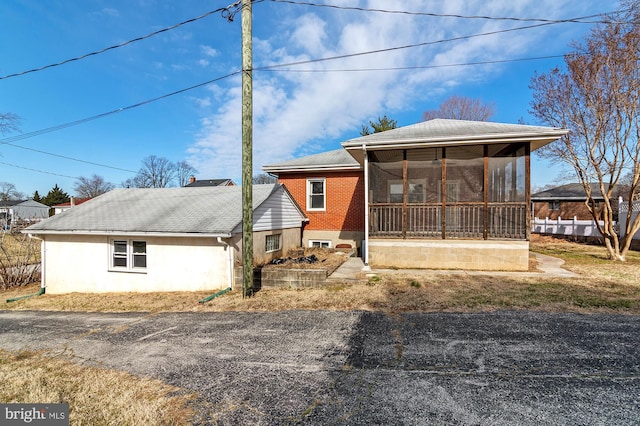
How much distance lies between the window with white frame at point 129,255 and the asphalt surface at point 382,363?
3641 millimetres

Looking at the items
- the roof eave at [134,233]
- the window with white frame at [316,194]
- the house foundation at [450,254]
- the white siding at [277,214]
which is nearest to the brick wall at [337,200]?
the window with white frame at [316,194]

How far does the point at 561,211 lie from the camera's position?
90.7 feet

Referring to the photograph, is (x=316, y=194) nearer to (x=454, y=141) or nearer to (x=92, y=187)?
(x=454, y=141)

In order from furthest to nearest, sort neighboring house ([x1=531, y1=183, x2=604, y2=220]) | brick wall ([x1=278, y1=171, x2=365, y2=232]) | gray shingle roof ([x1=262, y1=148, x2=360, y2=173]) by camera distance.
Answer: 1. neighboring house ([x1=531, y1=183, x2=604, y2=220])
2. brick wall ([x1=278, y1=171, x2=365, y2=232])
3. gray shingle roof ([x1=262, y1=148, x2=360, y2=173])

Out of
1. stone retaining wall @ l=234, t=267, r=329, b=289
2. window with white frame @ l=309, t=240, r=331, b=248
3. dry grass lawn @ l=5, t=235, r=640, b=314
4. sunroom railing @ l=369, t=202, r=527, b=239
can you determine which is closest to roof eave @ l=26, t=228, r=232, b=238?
stone retaining wall @ l=234, t=267, r=329, b=289

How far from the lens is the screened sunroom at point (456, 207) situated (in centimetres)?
845

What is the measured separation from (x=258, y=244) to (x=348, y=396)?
7.43 meters

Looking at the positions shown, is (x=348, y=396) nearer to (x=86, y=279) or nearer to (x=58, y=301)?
(x=58, y=301)

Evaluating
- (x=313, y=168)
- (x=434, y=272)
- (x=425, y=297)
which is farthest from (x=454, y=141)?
(x=313, y=168)

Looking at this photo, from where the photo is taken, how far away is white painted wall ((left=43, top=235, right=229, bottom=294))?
866 cm

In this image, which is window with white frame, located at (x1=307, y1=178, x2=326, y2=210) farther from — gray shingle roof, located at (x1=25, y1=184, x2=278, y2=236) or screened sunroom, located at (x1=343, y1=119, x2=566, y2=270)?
screened sunroom, located at (x1=343, y1=119, x2=566, y2=270)

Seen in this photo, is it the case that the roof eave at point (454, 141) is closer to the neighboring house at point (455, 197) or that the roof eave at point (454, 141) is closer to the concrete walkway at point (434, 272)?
the neighboring house at point (455, 197)

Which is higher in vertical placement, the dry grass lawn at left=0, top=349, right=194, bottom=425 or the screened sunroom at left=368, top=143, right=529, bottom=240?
the screened sunroom at left=368, top=143, right=529, bottom=240

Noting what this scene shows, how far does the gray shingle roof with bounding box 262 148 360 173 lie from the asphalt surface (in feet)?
27.6
